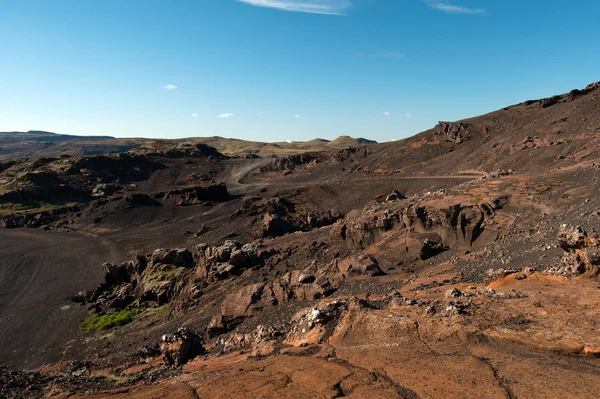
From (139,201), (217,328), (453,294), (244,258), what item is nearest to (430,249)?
(453,294)

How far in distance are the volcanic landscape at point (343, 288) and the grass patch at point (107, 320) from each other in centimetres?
14

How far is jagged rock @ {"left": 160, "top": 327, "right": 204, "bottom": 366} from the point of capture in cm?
1248

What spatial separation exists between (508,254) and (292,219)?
1310 inches

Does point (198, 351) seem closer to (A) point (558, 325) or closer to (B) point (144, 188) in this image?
(A) point (558, 325)

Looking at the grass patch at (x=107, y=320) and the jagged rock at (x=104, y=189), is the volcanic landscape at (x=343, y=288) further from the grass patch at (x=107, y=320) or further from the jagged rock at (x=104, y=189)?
the jagged rock at (x=104, y=189)

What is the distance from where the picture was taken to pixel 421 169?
5800 cm

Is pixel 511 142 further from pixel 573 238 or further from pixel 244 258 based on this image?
pixel 573 238

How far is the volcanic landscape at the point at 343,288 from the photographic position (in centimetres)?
787

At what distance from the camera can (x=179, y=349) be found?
1254cm

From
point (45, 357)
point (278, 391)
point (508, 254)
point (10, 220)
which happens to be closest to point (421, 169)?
point (508, 254)

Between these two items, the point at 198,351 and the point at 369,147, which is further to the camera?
the point at 369,147

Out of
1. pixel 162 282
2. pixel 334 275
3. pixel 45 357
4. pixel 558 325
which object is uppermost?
pixel 558 325

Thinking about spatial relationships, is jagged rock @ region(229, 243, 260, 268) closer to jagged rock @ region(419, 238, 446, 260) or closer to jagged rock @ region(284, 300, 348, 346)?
jagged rock @ region(419, 238, 446, 260)

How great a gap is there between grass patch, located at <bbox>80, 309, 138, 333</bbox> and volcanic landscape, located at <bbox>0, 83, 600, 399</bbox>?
0.14 meters
